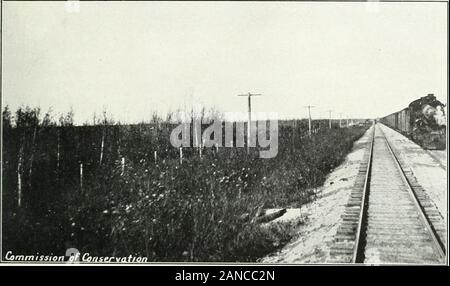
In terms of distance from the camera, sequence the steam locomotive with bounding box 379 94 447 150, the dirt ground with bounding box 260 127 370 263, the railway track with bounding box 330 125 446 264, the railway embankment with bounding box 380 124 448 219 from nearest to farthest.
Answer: the railway track with bounding box 330 125 446 264, the dirt ground with bounding box 260 127 370 263, the railway embankment with bounding box 380 124 448 219, the steam locomotive with bounding box 379 94 447 150

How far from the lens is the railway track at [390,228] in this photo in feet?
18.8

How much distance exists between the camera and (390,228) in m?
6.30

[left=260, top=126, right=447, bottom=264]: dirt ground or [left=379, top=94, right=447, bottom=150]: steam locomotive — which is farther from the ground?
[left=379, top=94, right=447, bottom=150]: steam locomotive

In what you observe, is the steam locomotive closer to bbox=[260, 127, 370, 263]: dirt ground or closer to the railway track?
the railway track

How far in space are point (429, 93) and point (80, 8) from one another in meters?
6.64

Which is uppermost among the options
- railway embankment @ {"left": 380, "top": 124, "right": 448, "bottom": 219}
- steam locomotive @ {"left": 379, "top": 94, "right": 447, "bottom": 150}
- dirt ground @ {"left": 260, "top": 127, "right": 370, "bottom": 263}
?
steam locomotive @ {"left": 379, "top": 94, "right": 447, "bottom": 150}

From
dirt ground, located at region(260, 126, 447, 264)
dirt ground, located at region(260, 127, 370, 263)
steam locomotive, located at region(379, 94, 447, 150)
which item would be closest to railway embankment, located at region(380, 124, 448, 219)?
dirt ground, located at region(260, 126, 447, 264)

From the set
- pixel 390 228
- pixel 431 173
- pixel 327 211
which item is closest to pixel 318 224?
pixel 327 211

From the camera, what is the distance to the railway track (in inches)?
225

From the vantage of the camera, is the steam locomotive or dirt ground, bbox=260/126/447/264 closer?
dirt ground, bbox=260/126/447/264

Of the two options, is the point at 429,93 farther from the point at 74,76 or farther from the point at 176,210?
the point at 74,76

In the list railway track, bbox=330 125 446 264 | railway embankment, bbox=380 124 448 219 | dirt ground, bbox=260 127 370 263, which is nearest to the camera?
railway track, bbox=330 125 446 264

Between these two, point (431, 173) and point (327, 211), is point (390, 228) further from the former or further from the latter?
point (431, 173)
